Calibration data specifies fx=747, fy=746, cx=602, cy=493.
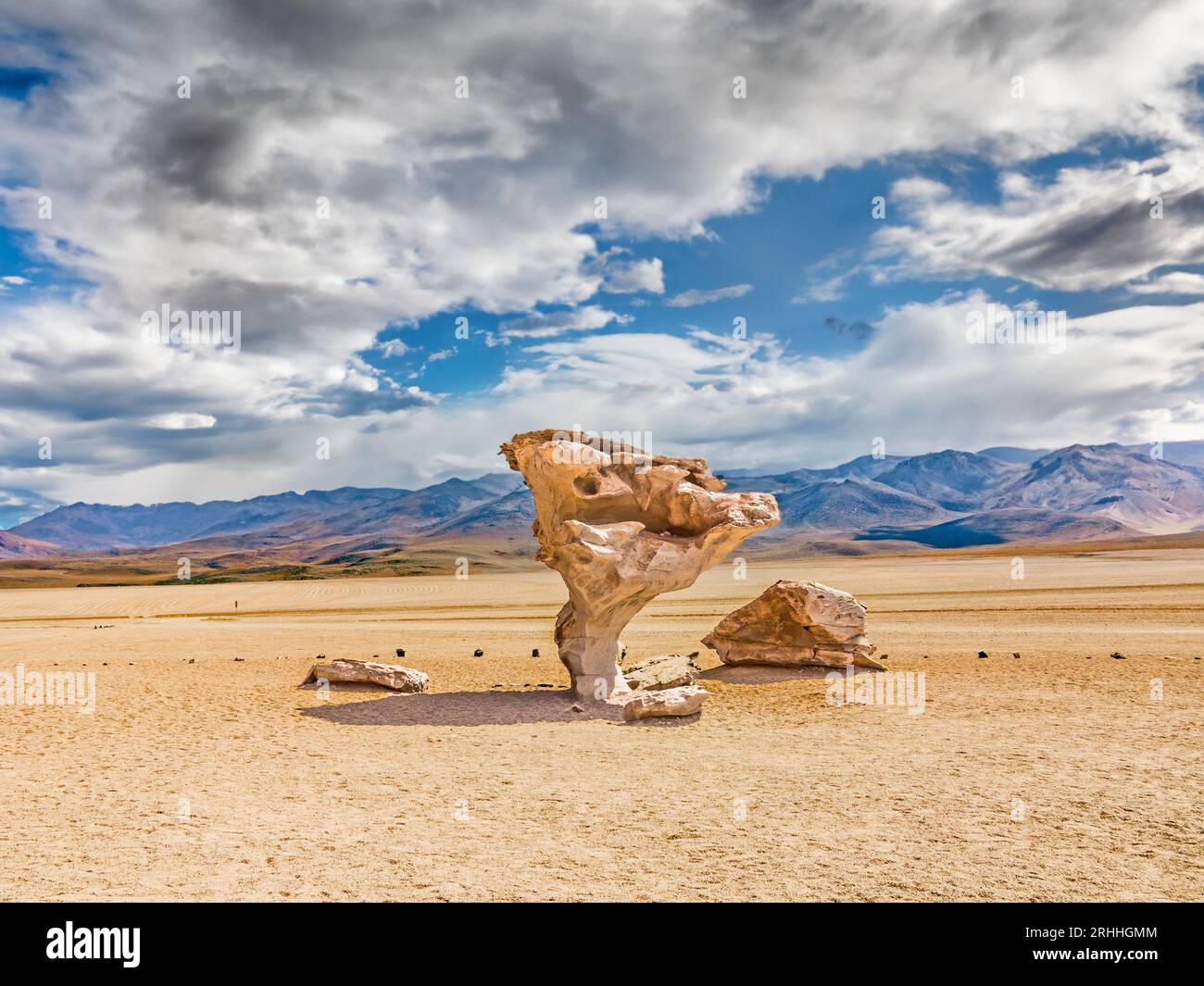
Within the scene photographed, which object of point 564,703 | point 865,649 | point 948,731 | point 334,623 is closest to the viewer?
point 948,731

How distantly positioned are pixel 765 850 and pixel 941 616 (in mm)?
35538

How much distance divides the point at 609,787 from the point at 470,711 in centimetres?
704

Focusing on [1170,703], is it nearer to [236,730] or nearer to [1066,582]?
[236,730]

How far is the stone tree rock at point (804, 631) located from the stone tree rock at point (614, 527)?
11.0 ft

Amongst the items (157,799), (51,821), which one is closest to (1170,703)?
(157,799)

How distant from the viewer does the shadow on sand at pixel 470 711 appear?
661 inches

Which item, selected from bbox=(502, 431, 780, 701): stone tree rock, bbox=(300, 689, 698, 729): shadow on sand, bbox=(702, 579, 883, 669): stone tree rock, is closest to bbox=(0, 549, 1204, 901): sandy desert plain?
bbox=(300, 689, 698, 729): shadow on sand

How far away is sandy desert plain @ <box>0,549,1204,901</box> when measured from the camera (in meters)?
7.93

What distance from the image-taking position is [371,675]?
67.2 ft

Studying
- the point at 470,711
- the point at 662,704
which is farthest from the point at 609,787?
the point at 470,711

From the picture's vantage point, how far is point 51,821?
9.85 metres

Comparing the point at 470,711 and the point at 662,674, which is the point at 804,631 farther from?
the point at 470,711

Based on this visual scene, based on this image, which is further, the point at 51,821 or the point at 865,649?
the point at 865,649
